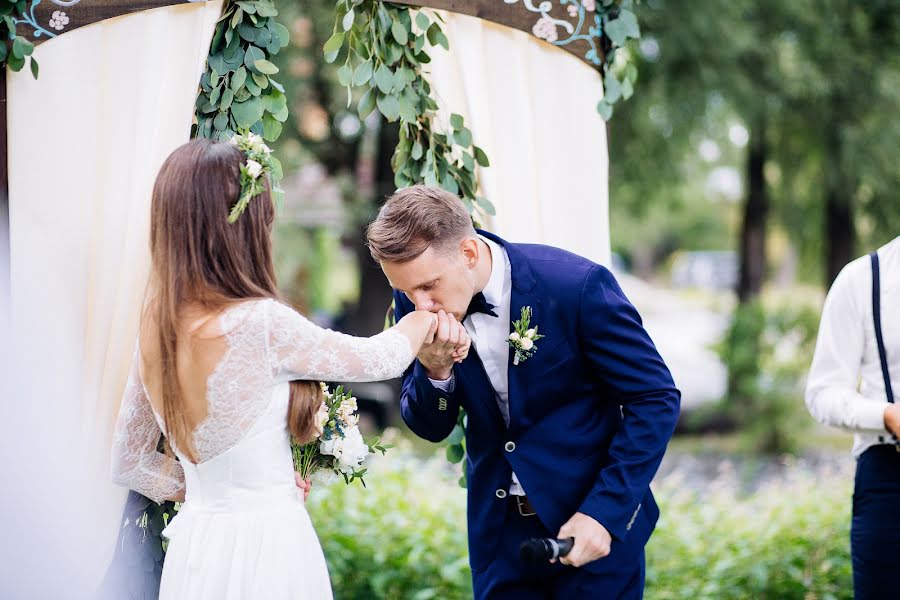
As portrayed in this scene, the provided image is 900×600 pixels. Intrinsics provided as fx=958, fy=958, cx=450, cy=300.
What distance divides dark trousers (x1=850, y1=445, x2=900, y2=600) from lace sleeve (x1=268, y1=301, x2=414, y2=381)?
5.58ft

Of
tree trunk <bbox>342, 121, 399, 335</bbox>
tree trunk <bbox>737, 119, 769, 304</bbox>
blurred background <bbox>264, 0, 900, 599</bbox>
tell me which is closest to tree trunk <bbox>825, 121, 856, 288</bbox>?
blurred background <bbox>264, 0, 900, 599</bbox>

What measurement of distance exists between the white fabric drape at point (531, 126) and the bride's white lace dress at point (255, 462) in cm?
103

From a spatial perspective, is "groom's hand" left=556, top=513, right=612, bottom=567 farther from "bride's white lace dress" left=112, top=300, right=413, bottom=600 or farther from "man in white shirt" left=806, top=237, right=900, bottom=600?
"man in white shirt" left=806, top=237, right=900, bottom=600

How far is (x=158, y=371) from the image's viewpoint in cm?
219

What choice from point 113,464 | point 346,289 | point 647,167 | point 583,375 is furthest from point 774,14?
point 346,289

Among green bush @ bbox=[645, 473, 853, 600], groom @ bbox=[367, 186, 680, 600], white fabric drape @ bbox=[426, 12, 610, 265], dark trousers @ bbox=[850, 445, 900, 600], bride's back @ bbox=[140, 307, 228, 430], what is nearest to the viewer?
bride's back @ bbox=[140, 307, 228, 430]

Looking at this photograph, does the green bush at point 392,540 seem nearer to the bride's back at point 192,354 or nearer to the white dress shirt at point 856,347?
the white dress shirt at point 856,347

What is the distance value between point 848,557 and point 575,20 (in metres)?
2.78

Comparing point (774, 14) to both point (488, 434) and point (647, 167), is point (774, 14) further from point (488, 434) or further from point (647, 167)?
point (488, 434)

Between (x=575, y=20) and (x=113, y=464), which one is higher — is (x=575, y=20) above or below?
above

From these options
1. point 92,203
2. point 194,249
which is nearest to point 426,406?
point 194,249

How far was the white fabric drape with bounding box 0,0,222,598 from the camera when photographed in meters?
2.62

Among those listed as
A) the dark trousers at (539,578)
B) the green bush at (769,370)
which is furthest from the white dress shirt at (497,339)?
the green bush at (769,370)

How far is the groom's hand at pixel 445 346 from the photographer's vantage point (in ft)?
8.07
